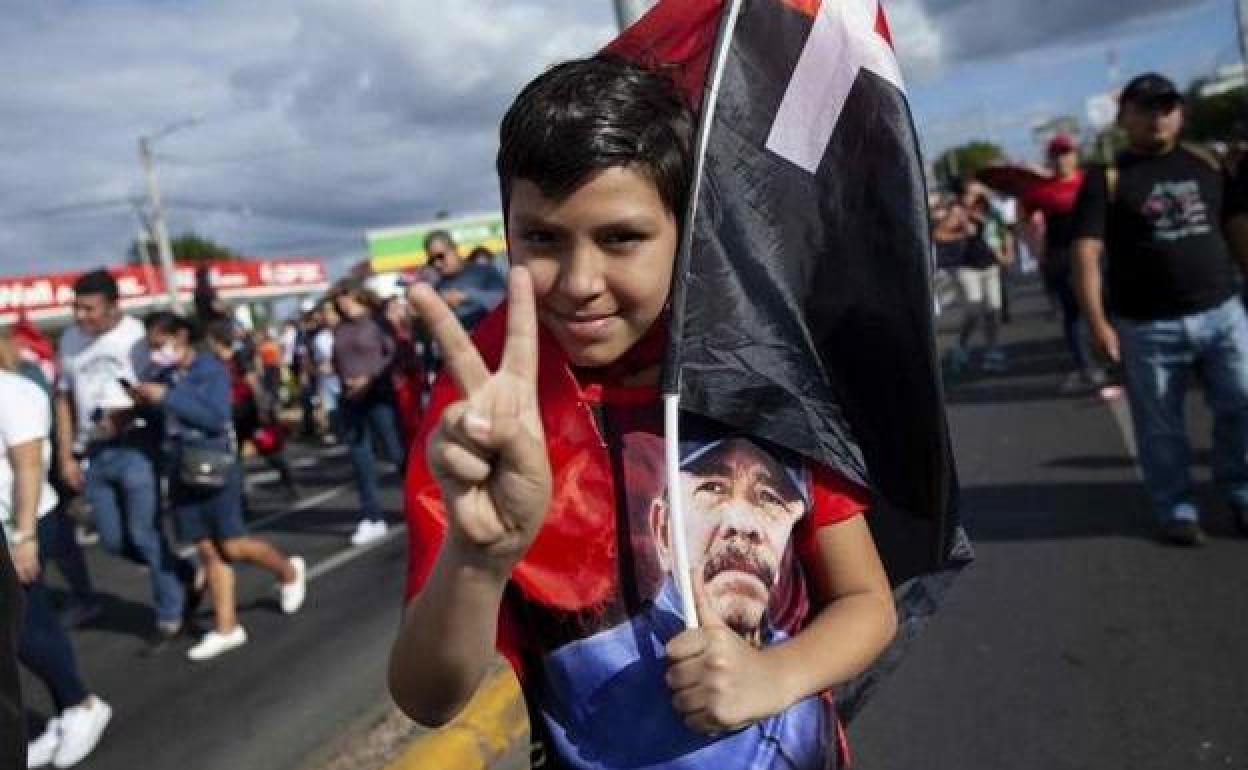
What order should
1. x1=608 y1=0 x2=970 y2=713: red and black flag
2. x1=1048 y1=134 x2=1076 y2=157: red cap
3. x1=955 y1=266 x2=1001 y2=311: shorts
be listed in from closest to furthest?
x1=608 y1=0 x2=970 y2=713: red and black flag
x1=1048 y1=134 x2=1076 y2=157: red cap
x1=955 y1=266 x2=1001 y2=311: shorts

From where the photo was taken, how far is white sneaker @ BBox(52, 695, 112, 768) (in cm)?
427

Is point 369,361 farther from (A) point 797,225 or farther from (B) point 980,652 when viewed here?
(A) point 797,225

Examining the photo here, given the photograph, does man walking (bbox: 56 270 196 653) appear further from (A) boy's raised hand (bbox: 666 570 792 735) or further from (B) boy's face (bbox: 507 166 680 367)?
(A) boy's raised hand (bbox: 666 570 792 735)

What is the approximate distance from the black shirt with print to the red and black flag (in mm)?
3576

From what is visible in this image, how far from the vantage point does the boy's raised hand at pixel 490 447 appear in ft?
3.41

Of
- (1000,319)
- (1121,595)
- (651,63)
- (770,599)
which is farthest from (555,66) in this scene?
(1000,319)

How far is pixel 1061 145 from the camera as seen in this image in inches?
336

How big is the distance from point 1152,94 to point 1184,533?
5.88ft

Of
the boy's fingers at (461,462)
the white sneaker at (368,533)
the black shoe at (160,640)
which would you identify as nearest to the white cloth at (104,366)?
the black shoe at (160,640)

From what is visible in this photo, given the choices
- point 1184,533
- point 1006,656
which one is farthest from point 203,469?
point 1184,533

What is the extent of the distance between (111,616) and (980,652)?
5105 mm

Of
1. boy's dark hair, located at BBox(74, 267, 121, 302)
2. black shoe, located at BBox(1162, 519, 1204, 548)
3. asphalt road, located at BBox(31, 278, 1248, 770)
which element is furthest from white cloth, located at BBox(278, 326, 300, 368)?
black shoe, located at BBox(1162, 519, 1204, 548)

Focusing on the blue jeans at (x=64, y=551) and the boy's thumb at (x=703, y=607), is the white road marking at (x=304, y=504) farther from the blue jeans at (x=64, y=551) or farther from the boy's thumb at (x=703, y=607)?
the boy's thumb at (x=703, y=607)

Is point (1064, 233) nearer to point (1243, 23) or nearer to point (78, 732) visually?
point (1243, 23)
